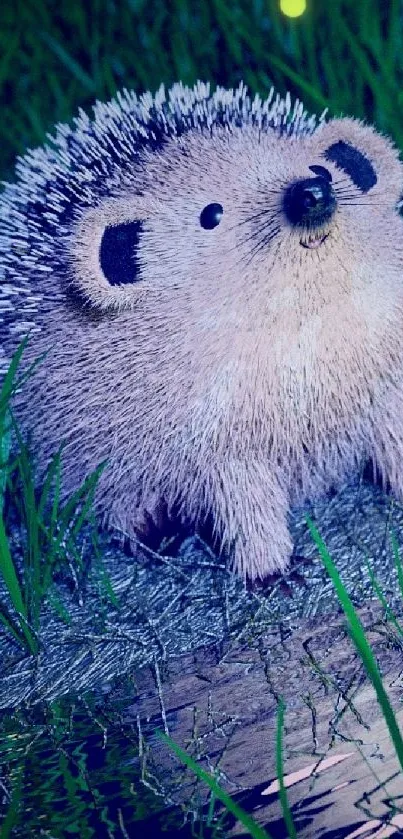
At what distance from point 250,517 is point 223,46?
3.44ft

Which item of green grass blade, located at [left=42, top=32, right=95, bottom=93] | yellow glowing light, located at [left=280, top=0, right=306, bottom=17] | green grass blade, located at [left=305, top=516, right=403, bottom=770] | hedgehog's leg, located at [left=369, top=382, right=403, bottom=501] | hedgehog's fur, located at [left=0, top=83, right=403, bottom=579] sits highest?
green grass blade, located at [left=42, top=32, right=95, bottom=93]

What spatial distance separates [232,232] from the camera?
1174mm

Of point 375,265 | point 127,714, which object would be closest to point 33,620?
point 127,714

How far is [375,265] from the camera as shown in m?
1.19

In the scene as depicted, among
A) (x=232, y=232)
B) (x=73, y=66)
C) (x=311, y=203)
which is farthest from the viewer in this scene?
(x=73, y=66)

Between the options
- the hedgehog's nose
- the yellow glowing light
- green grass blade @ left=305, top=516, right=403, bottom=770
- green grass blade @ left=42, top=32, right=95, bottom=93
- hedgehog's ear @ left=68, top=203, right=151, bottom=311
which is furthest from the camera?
green grass blade @ left=42, top=32, right=95, bottom=93

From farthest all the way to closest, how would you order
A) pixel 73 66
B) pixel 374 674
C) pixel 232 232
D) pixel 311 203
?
pixel 73 66, pixel 232 232, pixel 311 203, pixel 374 674

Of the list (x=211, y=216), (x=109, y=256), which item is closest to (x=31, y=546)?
(x=109, y=256)

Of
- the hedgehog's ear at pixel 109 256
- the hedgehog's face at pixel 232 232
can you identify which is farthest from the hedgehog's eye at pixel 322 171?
the hedgehog's ear at pixel 109 256

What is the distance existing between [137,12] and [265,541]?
1.15m

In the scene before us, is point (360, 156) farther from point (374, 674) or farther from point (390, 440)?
point (374, 674)

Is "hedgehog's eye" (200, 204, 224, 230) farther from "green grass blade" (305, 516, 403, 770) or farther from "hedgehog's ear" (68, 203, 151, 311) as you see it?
"green grass blade" (305, 516, 403, 770)

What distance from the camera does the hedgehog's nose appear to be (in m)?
1.07

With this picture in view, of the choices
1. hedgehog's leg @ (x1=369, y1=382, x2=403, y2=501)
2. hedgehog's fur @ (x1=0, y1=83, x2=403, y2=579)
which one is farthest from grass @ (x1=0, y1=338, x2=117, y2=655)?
hedgehog's leg @ (x1=369, y1=382, x2=403, y2=501)
